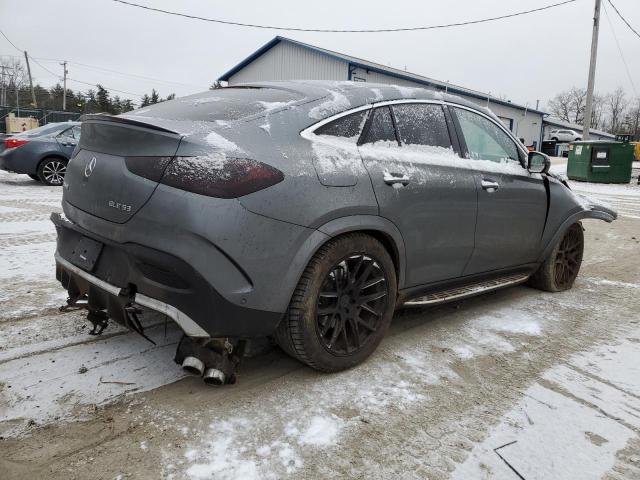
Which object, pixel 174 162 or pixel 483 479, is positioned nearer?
pixel 483 479

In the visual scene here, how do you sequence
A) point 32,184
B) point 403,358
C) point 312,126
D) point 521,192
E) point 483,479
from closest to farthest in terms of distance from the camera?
1. point 483,479
2. point 312,126
3. point 403,358
4. point 521,192
5. point 32,184

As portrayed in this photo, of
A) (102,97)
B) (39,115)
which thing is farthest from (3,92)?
(39,115)

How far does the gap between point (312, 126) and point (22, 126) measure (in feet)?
105

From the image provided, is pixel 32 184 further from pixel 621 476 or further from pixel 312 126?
pixel 621 476

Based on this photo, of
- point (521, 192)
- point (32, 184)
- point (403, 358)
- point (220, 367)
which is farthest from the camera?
point (32, 184)

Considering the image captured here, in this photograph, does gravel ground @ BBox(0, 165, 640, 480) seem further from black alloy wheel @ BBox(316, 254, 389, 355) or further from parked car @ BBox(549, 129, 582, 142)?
parked car @ BBox(549, 129, 582, 142)

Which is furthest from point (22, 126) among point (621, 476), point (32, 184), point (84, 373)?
point (621, 476)

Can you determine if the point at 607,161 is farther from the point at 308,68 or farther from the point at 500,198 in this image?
the point at 500,198

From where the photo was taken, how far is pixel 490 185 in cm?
354

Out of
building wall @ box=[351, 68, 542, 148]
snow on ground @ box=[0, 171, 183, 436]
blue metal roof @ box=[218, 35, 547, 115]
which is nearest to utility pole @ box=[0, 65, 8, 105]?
blue metal roof @ box=[218, 35, 547, 115]

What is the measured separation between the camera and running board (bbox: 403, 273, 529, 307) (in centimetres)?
324

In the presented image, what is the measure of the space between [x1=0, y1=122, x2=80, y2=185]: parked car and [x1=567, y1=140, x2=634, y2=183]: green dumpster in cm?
1601

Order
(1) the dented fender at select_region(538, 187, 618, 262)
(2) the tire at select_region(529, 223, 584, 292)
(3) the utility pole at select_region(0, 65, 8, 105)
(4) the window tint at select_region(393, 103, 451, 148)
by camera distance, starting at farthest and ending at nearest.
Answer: (3) the utility pole at select_region(0, 65, 8, 105) < (2) the tire at select_region(529, 223, 584, 292) < (1) the dented fender at select_region(538, 187, 618, 262) < (4) the window tint at select_region(393, 103, 451, 148)

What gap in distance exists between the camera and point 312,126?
2.62 m
